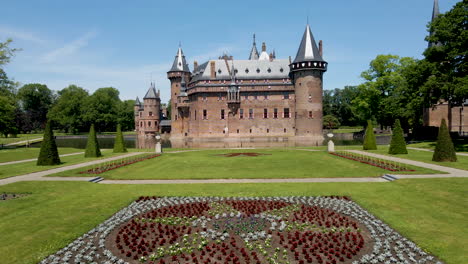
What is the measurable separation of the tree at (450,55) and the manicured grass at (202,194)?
1933 cm

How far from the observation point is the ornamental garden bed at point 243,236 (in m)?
6.77

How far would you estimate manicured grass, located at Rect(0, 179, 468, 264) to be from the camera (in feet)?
23.9

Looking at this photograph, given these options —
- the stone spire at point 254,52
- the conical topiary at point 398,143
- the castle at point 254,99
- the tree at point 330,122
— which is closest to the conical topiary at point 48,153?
the conical topiary at point 398,143

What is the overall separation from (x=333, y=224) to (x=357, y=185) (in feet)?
18.8

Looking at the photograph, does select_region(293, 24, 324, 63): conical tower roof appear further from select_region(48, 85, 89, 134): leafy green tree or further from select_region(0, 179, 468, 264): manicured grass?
select_region(48, 85, 89, 134): leafy green tree

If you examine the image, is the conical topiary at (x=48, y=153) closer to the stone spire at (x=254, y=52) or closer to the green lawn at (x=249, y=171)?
the green lawn at (x=249, y=171)

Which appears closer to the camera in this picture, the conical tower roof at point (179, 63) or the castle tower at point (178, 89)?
the castle tower at point (178, 89)

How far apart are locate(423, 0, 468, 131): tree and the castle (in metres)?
27.1

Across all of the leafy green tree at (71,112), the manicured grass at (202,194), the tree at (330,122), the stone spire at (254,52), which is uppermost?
the stone spire at (254,52)

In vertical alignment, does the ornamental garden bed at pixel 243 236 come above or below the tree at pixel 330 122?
below

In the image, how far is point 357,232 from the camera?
323 inches

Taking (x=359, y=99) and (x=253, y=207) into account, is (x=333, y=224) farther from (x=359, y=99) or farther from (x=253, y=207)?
(x=359, y=99)

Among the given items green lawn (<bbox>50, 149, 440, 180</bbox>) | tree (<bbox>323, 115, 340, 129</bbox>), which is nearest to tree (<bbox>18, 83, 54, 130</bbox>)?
tree (<bbox>323, 115, 340, 129</bbox>)

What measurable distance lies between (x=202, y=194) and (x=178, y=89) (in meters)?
60.0
